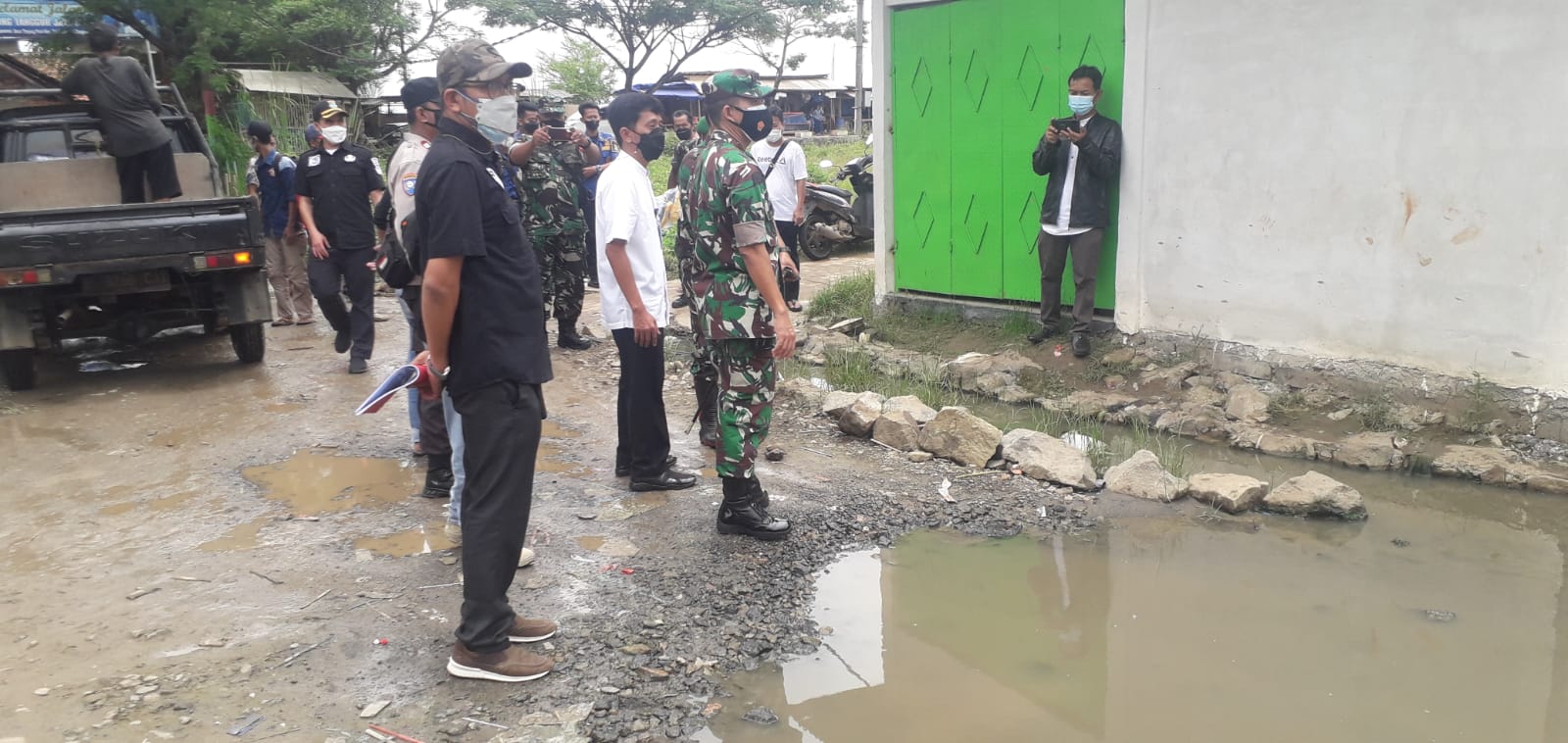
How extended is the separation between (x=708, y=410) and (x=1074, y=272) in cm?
276

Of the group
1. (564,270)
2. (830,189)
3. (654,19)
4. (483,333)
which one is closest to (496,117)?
(483,333)

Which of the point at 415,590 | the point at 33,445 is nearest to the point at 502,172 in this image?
the point at 415,590

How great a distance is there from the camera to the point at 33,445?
5516 millimetres

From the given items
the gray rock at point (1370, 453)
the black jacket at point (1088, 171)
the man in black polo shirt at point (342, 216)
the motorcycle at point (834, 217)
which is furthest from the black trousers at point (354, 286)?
the motorcycle at point (834, 217)

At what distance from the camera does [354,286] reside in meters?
6.72

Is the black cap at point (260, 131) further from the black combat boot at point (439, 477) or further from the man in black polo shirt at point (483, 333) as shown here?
the man in black polo shirt at point (483, 333)

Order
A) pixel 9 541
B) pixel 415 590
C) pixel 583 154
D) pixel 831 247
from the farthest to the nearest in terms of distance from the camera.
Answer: pixel 831 247 → pixel 583 154 → pixel 9 541 → pixel 415 590

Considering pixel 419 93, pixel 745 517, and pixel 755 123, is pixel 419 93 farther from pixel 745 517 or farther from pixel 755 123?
pixel 745 517

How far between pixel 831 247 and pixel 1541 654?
386 inches

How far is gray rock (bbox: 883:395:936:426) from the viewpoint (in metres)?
5.37

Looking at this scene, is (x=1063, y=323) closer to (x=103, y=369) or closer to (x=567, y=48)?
(x=103, y=369)

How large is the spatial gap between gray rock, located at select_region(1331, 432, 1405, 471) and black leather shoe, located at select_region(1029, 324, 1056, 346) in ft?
7.02

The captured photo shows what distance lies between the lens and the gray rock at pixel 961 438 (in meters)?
4.96

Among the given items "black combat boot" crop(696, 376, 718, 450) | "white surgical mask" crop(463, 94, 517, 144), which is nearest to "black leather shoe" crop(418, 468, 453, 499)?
"black combat boot" crop(696, 376, 718, 450)
